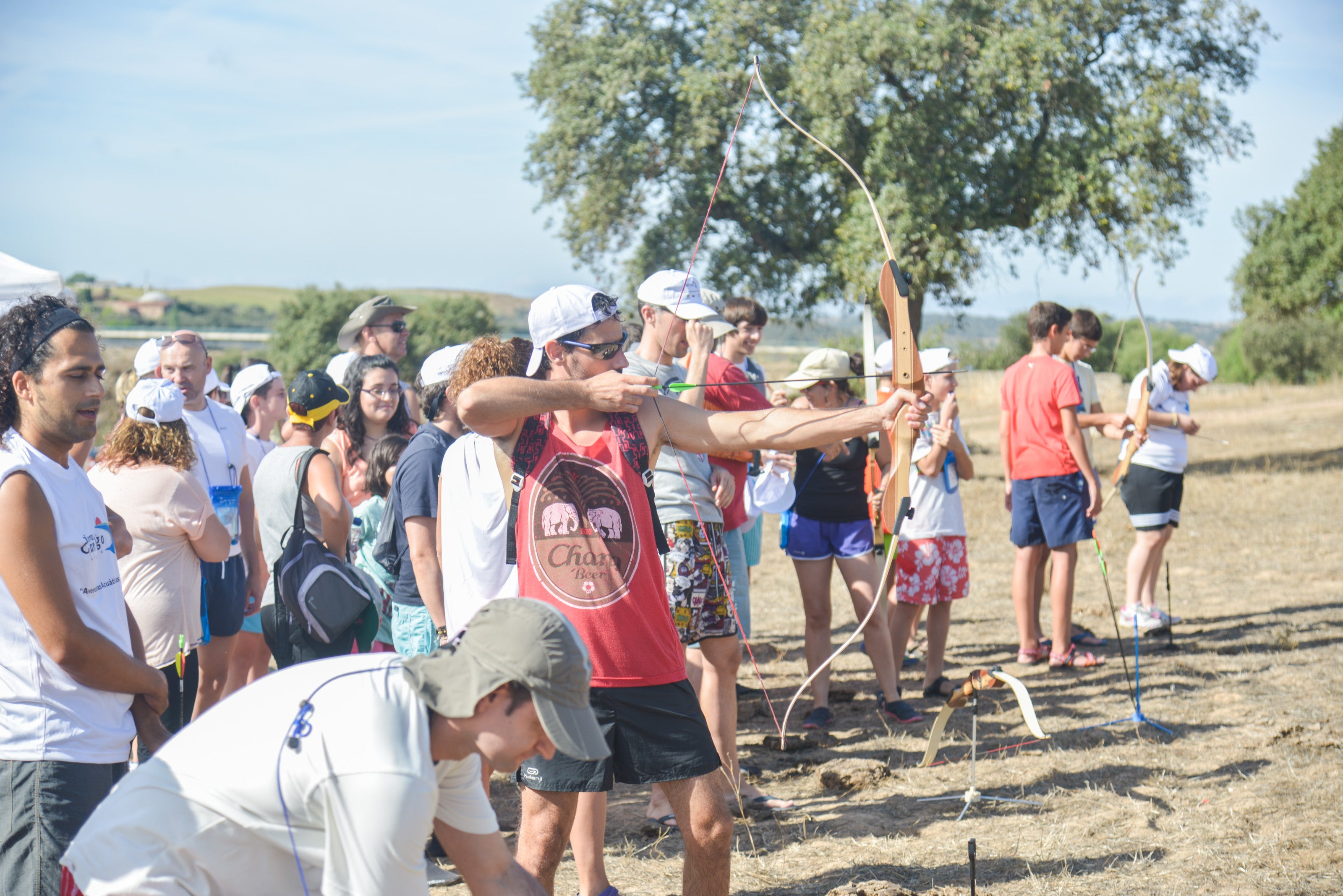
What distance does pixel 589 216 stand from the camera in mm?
16016

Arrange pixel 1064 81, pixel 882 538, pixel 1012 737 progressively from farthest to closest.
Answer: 1. pixel 1064 81
2. pixel 882 538
3. pixel 1012 737

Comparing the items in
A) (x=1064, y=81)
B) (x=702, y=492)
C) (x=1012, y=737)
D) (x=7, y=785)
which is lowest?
(x=1012, y=737)

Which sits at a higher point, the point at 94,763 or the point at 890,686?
the point at 94,763

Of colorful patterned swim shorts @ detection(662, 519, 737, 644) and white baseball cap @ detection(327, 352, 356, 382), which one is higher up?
white baseball cap @ detection(327, 352, 356, 382)

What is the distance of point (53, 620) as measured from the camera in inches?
84.9

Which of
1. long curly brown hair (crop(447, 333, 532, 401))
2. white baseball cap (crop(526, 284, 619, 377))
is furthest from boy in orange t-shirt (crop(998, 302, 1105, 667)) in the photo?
white baseball cap (crop(526, 284, 619, 377))

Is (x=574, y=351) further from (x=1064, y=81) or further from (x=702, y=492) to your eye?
(x=1064, y=81)

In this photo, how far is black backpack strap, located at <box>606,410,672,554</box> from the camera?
277 cm

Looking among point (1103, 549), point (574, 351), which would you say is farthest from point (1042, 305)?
point (1103, 549)

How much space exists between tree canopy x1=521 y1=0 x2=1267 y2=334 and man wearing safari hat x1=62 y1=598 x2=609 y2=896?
12.6 meters

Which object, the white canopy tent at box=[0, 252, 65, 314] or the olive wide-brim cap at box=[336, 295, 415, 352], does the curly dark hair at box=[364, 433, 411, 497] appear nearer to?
the olive wide-brim cap at box=[336, 295, 415, 352]

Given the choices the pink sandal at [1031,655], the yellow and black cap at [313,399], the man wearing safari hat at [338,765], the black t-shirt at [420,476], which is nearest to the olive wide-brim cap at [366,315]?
the yellow and black cap at [313,399]

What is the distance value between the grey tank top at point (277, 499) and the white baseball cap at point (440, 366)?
54 cm

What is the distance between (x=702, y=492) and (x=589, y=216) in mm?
12678
